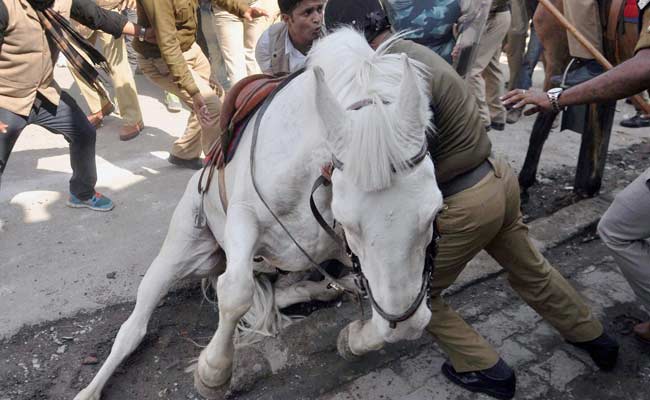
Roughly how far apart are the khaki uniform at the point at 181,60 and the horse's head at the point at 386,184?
2846mm

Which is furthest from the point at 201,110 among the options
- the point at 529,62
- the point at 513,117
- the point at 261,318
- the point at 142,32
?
the point at 529,62

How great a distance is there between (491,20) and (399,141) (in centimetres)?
431

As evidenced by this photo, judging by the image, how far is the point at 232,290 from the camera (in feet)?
7.57

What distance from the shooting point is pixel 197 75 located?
4.93 metres

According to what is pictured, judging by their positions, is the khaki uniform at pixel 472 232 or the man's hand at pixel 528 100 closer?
the khaki uniform at pixel 472 232

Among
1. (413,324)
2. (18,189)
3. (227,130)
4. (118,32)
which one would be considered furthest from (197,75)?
(413,324)

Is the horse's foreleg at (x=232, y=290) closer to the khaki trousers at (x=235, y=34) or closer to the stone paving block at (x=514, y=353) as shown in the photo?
the stone paving block at (x=514, y=353)

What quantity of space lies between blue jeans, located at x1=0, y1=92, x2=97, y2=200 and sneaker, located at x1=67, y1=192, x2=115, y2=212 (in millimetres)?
40

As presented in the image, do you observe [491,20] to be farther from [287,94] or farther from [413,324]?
[413,324]

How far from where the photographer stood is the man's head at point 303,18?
11.1ft

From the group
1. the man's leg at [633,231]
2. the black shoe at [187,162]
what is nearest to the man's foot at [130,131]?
the black shoe at [187,162]

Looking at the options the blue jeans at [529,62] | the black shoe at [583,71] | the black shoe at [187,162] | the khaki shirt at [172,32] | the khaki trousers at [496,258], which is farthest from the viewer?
the blue jeans at [529,62]

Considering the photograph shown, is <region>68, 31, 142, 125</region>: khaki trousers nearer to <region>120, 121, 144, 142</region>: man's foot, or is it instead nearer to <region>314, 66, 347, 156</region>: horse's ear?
<region>120, 121, 144, 142</region>: man's foot

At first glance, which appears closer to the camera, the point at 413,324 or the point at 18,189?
the point at 413,324
